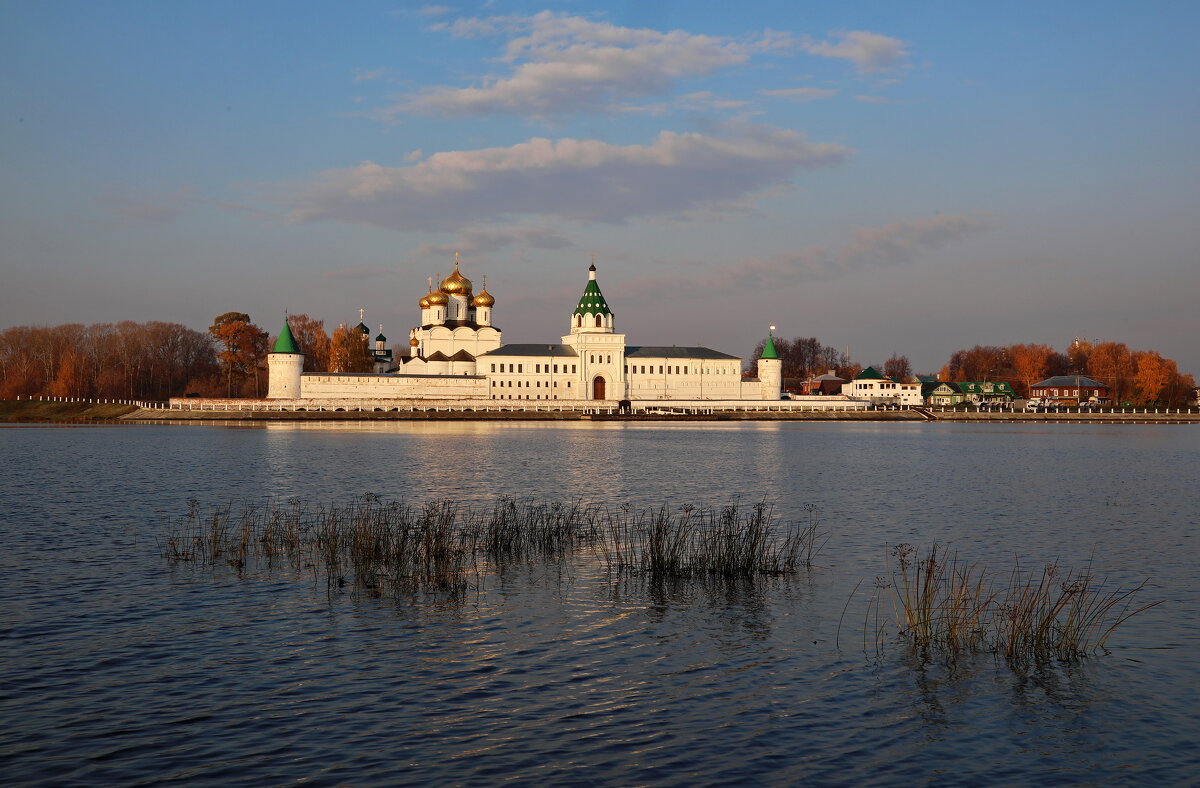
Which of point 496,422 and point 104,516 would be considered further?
point 496,422

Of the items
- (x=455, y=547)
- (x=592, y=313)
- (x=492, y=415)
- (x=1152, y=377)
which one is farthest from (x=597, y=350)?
(x=455, y=547)

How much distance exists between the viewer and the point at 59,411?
8594 centimetres

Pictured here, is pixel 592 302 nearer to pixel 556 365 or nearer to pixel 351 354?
pixel 556 365

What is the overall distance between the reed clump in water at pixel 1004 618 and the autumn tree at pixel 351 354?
96.6 m

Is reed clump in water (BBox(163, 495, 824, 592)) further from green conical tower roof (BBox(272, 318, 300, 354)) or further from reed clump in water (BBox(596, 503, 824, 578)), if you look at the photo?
green conical tower roof (BBox(272, 318, 300, 354))

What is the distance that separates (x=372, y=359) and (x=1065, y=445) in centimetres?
7451

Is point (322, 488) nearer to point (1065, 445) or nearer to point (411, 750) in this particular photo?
point (411, 750)

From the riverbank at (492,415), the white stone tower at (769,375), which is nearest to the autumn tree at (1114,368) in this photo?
the riverbank at (492,415)

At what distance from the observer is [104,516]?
2045 centimetres

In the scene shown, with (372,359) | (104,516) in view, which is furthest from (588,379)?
(104,516)

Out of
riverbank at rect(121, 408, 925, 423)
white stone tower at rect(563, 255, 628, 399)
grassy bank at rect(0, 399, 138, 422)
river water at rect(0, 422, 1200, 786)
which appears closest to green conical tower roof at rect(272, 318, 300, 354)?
riverbank at rect(121, 408, 925, 423)

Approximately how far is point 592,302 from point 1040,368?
7142 centimetres

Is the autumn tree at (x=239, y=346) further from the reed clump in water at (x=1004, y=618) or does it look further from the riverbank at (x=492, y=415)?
the reed clump in water at (x=1004, y=618)

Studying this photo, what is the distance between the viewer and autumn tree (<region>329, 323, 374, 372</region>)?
105375 millimetres
